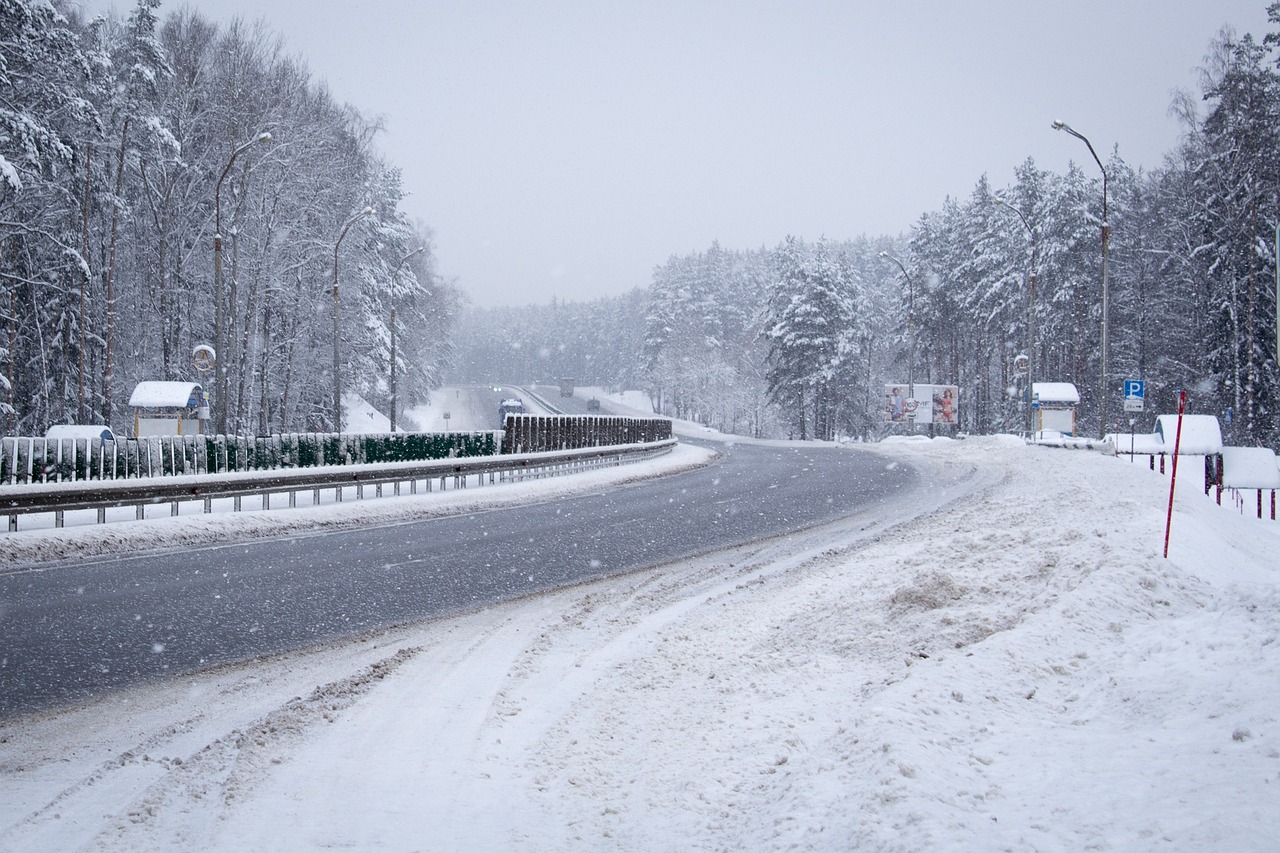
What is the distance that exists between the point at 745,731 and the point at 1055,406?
1609 inches

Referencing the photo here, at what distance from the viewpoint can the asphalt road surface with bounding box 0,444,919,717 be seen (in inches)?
264

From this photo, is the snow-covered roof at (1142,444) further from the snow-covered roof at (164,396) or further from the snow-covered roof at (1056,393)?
the snow-covered roof at (164,396)

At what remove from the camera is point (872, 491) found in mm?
20344

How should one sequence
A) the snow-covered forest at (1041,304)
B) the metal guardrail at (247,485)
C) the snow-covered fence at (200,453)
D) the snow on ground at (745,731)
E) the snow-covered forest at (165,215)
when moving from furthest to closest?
1. the snow-covered forest at (1041,304)
2. the snow-covered forest at (165,215)
3. the snow-covered fence at (200,453)
4. the metal guardrail at (247,485)
5. the snow on ground at (745,731)

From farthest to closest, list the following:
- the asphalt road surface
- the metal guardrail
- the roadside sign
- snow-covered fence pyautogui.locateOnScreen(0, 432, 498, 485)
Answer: the roadside sign → snow-covered fence pyautogui.locateOnScreen(0, 432, 498, 485) → the metal guardrail → the asphalt road surface

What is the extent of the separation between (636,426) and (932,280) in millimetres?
48785

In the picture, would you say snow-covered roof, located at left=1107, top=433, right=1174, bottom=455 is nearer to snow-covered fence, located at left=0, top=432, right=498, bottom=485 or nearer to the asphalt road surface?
the asphalt road surface

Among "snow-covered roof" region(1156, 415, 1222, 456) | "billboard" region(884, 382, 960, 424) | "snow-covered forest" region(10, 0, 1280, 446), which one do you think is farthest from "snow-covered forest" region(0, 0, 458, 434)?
"billboard" region(884, 382, 960, 424)

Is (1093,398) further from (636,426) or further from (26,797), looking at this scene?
(26,797)

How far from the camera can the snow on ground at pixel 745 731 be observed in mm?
3617

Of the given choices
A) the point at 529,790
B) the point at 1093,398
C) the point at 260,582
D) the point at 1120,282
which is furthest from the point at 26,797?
the point at 1093,398

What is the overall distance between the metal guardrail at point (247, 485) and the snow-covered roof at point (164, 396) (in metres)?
9.53

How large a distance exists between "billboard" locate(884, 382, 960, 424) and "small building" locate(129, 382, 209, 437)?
4014 centimetres

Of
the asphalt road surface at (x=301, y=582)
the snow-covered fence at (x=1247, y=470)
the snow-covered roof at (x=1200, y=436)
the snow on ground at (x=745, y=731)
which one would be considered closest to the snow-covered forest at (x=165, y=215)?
the asphalt road surface at (x=301, y=582)
